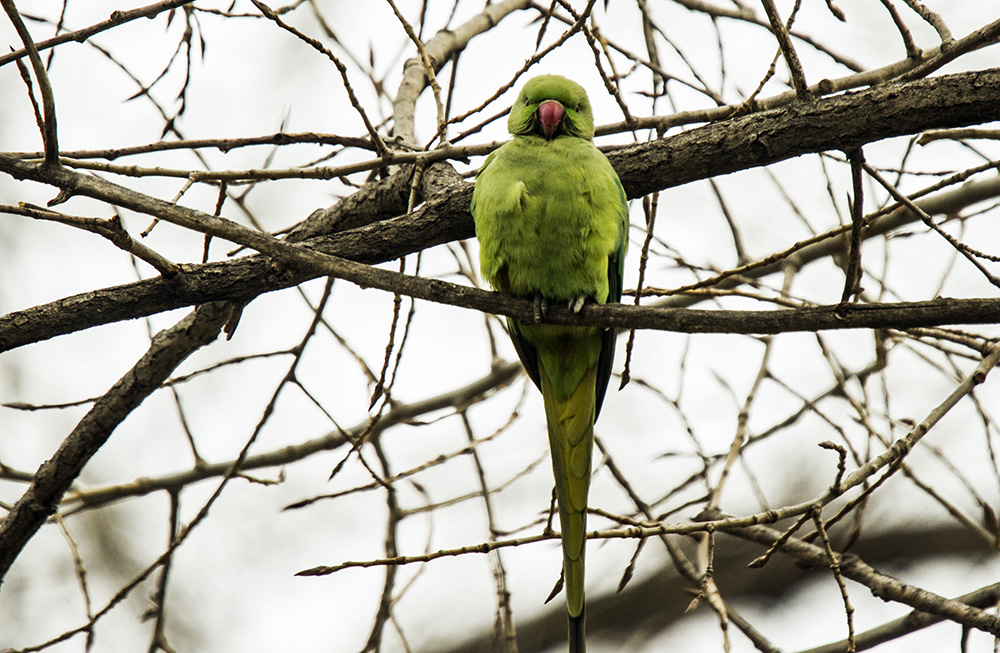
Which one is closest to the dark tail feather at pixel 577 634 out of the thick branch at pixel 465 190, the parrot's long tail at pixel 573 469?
the parrot's long tail at pixel 573 469

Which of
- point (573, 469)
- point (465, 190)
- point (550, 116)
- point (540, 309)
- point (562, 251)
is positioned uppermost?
point (550, 116)

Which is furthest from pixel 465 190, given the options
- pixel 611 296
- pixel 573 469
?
pixel 573 469

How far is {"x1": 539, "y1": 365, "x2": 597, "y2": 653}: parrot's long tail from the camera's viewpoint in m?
2.37

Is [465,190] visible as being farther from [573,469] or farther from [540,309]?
[573,469]

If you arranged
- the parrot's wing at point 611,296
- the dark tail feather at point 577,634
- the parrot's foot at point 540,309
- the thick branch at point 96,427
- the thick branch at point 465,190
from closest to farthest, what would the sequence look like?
the thick branch at point 465,190, the dark tail feather at point 577,634, the parrot's foot at point 540,309, the thick branch at point 96,427, the parrot's wing at point 611,296

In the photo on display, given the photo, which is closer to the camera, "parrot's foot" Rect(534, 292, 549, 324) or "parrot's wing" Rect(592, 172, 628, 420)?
"parrot's foot" Rect(534, 292, 549, 324)

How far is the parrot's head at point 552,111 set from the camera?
2.89 meters

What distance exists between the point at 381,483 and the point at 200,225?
1.11m

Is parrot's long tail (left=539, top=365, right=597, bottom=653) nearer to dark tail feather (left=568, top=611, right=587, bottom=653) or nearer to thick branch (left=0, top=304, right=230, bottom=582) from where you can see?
dark tail feather (left=568, top=611, right=587, bottom=653)

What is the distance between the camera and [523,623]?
486 cm

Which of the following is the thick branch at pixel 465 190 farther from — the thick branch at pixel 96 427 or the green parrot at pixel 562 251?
the thick branch at pixel 96 427

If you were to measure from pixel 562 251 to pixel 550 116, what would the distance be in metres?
0.59

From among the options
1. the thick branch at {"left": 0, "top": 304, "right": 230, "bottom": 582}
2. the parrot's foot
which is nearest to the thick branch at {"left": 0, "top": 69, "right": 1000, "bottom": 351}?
the parrot's foot

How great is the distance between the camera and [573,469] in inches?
107
